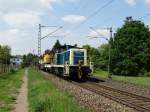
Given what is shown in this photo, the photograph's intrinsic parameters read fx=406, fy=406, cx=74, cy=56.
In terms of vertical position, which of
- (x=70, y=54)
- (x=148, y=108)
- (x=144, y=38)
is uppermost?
(x=144, y=38)

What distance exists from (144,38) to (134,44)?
366 centimetres

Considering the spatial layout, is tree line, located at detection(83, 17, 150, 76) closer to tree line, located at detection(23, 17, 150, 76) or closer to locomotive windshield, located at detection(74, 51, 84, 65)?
tree line, located at detection(23, 17, 150, 76)

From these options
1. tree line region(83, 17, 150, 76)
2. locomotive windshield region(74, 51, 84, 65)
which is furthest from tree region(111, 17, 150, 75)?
locomotive windshield region(74, 51, 84, 65)

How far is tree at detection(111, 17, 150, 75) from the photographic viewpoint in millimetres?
77750

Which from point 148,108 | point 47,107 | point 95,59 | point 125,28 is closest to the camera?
point 47,107

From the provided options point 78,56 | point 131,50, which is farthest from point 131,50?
point 78,56

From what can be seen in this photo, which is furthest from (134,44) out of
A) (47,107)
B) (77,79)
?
(47,107)

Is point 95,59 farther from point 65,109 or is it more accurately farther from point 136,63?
point 65,109

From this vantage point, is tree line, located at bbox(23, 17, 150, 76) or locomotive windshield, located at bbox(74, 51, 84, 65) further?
tree line, located at bbox(23, 17, 150, 76)

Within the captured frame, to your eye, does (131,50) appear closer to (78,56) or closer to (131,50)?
(131,50)

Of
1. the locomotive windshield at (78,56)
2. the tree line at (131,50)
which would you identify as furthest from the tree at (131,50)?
the locomotive windshield at (78,56)

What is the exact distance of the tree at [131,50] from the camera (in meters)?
77.8

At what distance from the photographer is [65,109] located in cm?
1485

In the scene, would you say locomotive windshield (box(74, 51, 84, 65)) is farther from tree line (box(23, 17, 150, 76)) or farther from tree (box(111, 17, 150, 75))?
tree (box(111, 17, 150, 75))
